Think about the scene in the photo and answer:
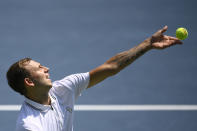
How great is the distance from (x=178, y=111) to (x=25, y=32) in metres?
3.87

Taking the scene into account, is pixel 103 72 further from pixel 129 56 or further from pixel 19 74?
pixel 19 74

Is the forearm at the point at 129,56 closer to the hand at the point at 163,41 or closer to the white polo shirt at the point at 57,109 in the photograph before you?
the hand at the point at 163,41

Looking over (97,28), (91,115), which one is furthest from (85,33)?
(91,115)

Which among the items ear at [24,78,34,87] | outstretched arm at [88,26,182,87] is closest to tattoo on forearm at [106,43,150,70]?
outstretched arm at [88,26,182,87]

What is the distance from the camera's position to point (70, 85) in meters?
4.66

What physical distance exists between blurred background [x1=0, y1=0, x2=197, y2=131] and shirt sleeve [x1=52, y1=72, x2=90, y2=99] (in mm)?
2833

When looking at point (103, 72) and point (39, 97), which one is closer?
point (39, 97)

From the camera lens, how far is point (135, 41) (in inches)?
379

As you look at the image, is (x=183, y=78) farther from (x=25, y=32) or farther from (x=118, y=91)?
(x=25, y=32)

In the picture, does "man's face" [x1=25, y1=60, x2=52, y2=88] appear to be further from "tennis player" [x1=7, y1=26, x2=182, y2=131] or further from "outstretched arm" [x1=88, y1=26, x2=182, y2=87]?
"outstretched arm" [x1=88, y1=26, x2=182, y2=87]

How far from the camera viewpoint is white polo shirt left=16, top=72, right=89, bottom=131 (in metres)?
4.38

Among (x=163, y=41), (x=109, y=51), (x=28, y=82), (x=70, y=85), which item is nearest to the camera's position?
(x=163, y=41)

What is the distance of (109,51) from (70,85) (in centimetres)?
475

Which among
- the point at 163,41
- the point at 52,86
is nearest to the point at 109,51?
the point at 52,86
